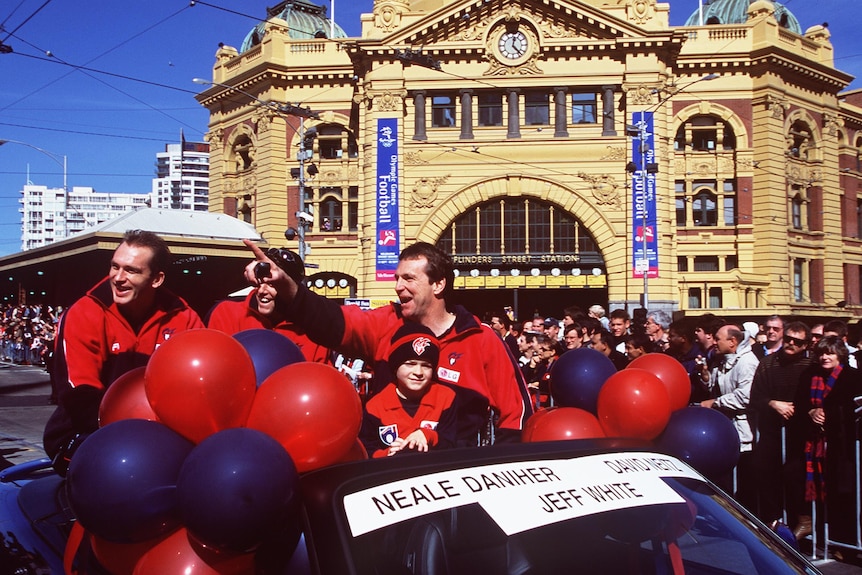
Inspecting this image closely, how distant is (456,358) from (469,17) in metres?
32.9

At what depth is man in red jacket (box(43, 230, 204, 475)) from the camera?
3777mm

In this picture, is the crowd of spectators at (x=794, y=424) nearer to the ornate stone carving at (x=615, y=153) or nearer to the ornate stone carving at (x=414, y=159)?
the ornate stone carving at (x=615, y=153)

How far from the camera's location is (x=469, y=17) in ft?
114

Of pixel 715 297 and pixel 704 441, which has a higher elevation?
pixel 715 297

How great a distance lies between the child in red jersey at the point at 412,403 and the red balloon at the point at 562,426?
0.43 m

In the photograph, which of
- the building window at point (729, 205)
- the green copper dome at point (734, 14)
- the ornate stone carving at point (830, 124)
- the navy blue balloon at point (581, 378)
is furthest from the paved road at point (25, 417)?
the green copper dome at point (734, 14)

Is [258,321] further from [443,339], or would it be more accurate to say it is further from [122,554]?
[122,554]

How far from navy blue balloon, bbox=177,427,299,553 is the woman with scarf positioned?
5.91 m

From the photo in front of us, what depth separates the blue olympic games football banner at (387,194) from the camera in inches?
1351

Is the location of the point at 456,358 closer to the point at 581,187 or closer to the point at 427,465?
the point at 427,465

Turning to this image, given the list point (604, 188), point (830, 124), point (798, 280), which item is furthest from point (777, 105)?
point (604, 188)

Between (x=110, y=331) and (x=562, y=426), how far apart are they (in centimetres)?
236

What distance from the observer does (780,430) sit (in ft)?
24.2

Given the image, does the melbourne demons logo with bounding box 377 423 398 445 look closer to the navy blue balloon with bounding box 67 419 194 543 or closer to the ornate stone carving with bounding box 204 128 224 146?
the navy blue balloon with bounding box 67 419 194 543
